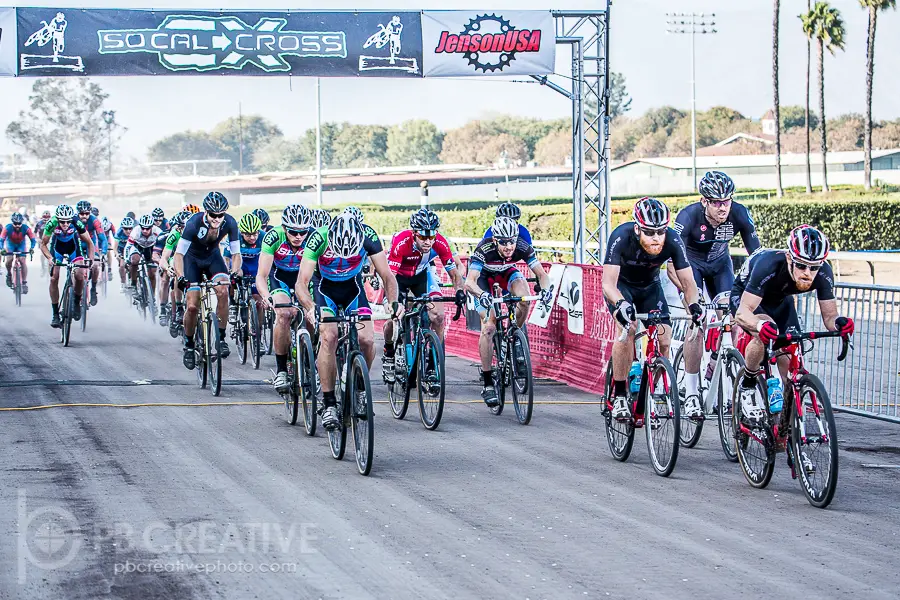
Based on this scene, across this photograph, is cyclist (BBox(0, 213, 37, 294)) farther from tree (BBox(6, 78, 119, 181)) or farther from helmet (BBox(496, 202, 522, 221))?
tree (BBox(6, 78, 119, 181))

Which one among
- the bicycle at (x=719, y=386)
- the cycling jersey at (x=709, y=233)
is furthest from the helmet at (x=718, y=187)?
the bicycle at (x=719, y=386)

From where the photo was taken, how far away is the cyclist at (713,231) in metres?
10.7

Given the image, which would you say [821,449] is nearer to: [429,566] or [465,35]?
[429,566]

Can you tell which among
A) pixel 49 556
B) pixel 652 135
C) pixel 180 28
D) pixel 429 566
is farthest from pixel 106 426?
pixel 652 135

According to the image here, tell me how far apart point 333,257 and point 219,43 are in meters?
9.55

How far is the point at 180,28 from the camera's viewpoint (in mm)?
17969

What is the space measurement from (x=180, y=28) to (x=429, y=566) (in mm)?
13570

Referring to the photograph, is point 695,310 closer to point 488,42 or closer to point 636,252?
point 636,252

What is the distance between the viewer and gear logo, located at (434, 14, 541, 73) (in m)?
18.1

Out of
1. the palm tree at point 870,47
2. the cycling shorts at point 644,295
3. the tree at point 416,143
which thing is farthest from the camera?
the tree at point 416,143

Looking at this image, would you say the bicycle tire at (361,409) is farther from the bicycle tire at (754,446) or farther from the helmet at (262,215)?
the helmet at (262,215)

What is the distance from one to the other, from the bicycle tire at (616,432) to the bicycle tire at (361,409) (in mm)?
1915

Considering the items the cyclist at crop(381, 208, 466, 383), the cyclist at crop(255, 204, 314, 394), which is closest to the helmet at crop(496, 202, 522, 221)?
the cyclist at crop(381, 208, 466, 383)

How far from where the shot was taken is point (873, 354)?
11266 mm
